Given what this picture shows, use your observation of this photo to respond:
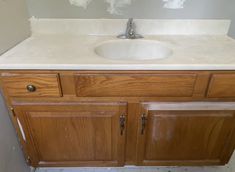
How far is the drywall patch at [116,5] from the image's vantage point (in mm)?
1224

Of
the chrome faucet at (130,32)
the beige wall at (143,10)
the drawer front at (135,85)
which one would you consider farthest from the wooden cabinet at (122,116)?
the beige wall at (143,10)

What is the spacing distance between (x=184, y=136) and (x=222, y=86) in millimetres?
376

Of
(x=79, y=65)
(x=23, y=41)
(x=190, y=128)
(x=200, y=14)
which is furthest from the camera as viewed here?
(x=200, y=14)

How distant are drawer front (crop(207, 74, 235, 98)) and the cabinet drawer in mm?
786

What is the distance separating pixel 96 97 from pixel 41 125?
376 mm

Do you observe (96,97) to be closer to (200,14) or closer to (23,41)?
(23,41)

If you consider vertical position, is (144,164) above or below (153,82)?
below

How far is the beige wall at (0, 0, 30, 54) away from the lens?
95cm

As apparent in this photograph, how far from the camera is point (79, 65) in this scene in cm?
83

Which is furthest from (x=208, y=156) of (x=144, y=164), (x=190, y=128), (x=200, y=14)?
(x=200, y=14)

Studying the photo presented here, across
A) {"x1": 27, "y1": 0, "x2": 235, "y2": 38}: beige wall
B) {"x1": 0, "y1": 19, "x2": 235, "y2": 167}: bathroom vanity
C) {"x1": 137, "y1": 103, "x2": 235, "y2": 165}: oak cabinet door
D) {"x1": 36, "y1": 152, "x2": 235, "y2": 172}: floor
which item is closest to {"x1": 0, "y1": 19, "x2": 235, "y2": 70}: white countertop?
{"x1": 0, "y1": 19, "x2": 235, "y2": 167}: bathroom vanity

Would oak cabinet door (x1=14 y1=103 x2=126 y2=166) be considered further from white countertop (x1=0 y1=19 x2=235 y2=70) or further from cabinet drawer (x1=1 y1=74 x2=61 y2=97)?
white countertop (x1=0 y1=19 x2=235 y2=70)

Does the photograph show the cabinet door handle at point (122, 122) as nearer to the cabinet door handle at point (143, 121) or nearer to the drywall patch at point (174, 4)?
the cabinet door handle at point (143, 121)

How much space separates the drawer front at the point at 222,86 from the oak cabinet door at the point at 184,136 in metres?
0.11
